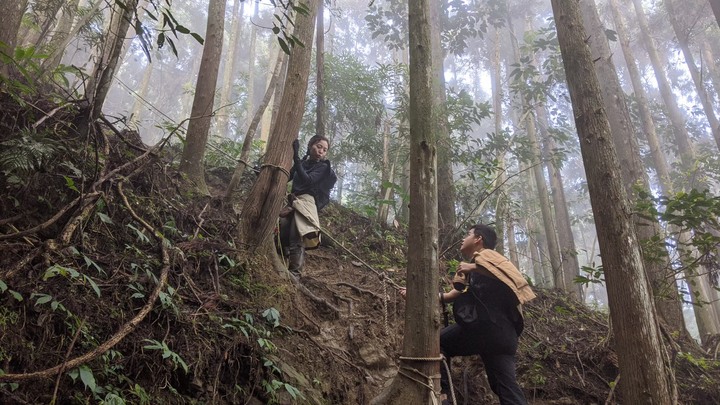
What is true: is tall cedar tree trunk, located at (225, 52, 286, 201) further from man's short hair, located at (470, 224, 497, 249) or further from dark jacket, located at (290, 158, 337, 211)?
man's short hair, located at (470, 224, 497, 249)

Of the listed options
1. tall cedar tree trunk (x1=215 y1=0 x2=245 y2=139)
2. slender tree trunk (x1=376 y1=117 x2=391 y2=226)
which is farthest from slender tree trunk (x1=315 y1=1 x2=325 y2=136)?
tall cedar tree trunk (x1=215 y1=0 x2=245 y2=139)

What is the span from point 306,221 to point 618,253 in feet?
10.1

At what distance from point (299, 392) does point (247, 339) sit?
513 mm

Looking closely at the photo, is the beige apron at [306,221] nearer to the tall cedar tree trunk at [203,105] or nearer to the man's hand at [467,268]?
the tall cedar tree trunk at [203,105]

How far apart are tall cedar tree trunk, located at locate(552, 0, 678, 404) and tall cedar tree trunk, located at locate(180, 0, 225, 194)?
451cm

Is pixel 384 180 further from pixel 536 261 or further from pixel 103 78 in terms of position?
pixel 536 261

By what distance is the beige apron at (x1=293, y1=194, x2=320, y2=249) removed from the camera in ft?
15.9

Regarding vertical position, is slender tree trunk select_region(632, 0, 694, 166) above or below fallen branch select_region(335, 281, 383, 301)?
above

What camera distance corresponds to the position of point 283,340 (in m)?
3.57

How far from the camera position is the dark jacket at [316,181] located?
502 cm

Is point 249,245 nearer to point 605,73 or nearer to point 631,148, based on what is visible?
point 631,148

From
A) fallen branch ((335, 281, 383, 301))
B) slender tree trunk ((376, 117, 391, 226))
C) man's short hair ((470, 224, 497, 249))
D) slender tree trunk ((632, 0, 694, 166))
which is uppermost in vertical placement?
slender tree trunk ((632, 0, 694, 166))

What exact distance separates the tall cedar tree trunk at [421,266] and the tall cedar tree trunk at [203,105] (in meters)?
3.41

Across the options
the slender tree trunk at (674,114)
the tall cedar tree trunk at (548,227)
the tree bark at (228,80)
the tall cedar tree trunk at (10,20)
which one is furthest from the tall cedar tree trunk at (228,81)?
the slender tree trunk at (674,114)
